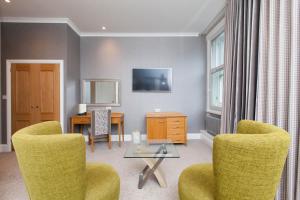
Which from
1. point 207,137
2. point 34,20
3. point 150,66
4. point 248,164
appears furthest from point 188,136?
point 34,20

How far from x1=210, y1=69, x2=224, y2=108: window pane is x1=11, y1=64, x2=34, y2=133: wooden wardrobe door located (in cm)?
406

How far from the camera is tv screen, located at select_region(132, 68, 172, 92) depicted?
4.69 metres

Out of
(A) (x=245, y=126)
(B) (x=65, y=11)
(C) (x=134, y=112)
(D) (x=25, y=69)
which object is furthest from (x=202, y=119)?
(D) (x=25, y=69)

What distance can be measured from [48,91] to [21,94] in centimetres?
56

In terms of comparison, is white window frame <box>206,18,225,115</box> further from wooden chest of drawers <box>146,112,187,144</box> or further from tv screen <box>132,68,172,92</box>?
tv screen <box>132,68,172,92</box>

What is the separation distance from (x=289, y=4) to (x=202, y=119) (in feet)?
11.2

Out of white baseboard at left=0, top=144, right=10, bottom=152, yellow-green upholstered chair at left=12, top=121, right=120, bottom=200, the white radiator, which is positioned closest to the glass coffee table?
yellow-green upholstered chair at left=12, top=121, right=120, bottom=200

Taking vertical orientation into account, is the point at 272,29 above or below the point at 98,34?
below

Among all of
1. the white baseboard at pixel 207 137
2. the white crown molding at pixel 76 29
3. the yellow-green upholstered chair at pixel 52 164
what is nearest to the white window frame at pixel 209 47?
the white crown molding at pixel 76 29

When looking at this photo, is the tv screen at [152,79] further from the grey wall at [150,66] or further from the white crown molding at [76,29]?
the white crown molding at [76,29]

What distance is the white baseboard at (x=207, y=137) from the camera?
13.6ft

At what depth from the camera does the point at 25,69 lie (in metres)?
3.80

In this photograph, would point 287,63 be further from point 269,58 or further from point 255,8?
point 255,8

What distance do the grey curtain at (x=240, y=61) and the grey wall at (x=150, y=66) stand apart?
1.96 meters
